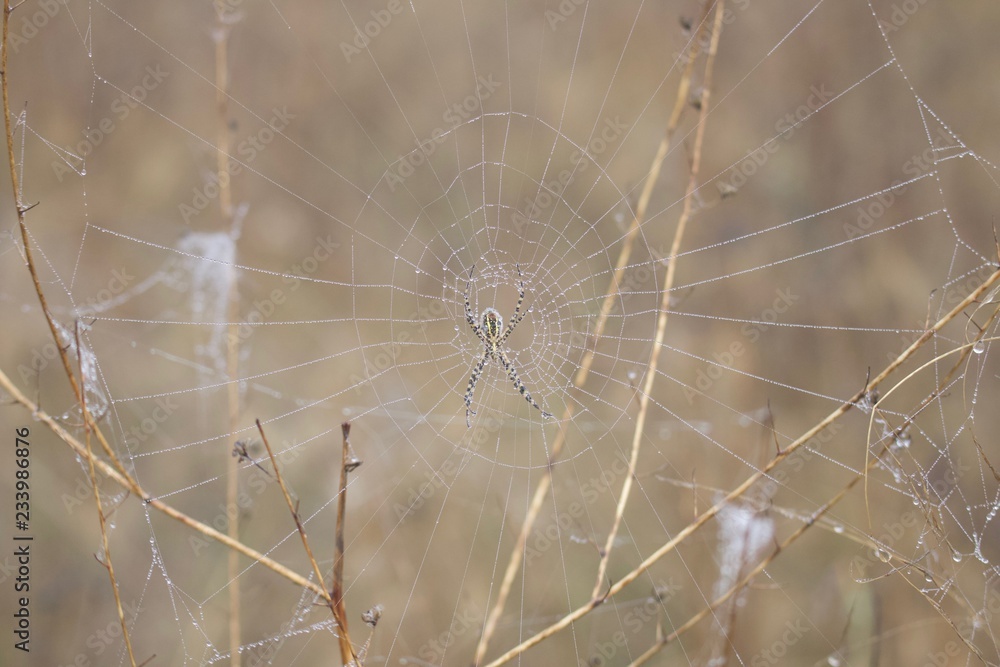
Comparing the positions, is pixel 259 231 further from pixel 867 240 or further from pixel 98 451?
pixel 867 240

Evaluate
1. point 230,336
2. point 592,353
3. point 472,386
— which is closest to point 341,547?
point 592,353

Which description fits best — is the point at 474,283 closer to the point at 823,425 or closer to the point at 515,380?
the point at 515,380

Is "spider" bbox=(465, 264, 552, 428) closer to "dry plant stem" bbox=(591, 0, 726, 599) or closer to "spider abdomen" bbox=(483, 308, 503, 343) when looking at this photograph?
"spider abdomen" bbox=(483, 308, 503, 343)

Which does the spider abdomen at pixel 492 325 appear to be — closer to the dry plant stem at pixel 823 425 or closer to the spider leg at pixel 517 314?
the spider leg at pixel 517 314

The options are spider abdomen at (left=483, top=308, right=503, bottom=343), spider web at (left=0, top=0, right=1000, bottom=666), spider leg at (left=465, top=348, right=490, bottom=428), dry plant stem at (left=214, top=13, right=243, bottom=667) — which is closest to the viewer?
dry plant stem at (left=214, top=13, right=243, bottom=667)

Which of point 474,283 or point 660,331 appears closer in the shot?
point 660,331

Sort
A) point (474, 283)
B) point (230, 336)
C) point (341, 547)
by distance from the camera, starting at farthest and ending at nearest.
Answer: point (474, 283)
point (230, 336)
point (341, 547)

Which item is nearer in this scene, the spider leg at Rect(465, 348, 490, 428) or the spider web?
the spider web

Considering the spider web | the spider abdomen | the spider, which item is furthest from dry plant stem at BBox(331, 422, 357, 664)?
the spider abdomen
